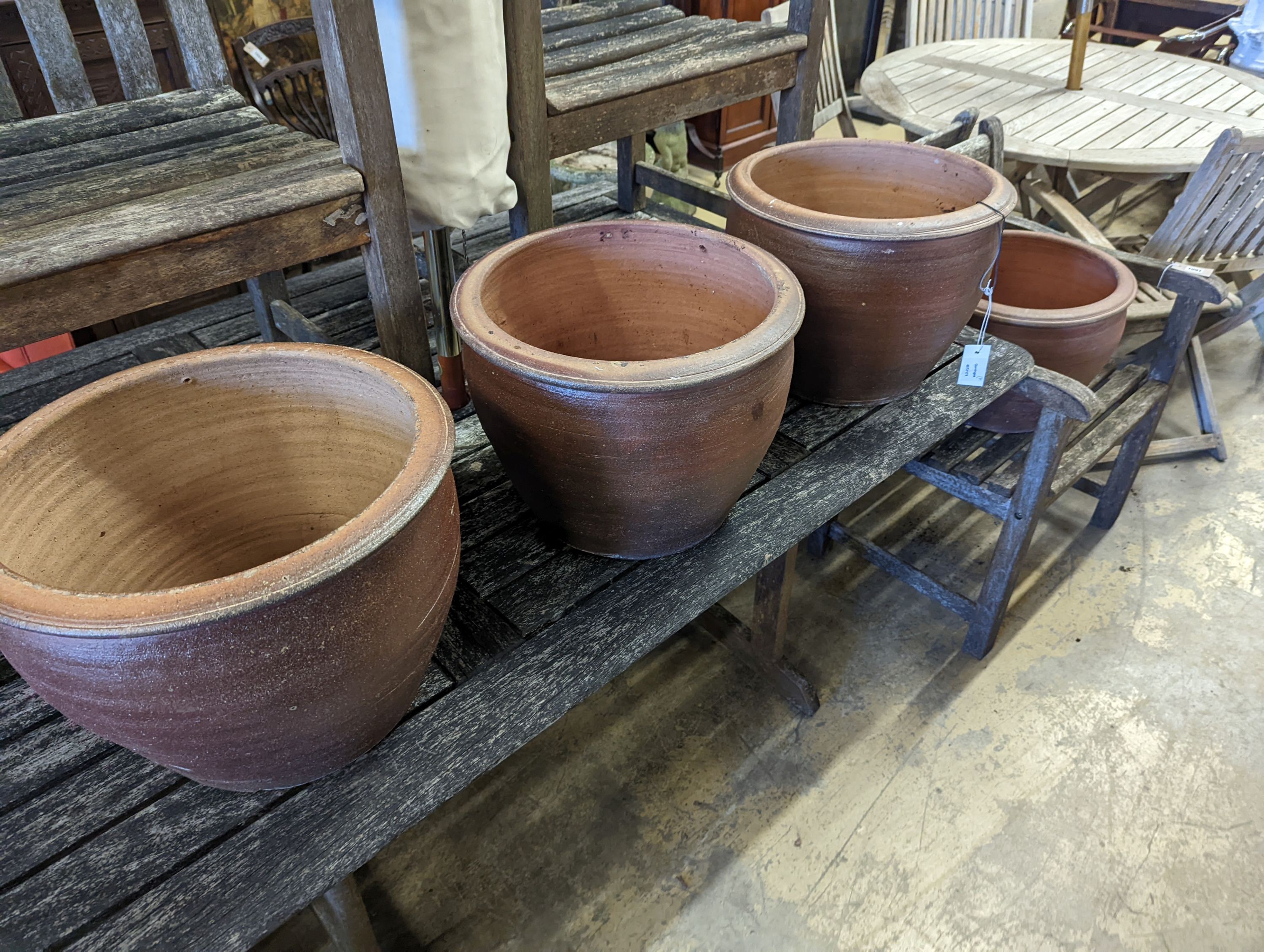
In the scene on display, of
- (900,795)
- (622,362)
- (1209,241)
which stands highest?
(622,362)

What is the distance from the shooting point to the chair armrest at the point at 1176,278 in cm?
192

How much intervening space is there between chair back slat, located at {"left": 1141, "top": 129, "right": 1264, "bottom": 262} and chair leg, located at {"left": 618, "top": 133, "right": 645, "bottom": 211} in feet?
4.40

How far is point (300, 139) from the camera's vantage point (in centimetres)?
131

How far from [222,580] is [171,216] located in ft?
1.80

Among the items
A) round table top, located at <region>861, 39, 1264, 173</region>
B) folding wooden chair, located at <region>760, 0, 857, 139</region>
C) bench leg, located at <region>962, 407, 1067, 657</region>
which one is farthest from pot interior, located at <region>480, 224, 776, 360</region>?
folding wooden chair, located at <region>760, 0, 857, 139</region>

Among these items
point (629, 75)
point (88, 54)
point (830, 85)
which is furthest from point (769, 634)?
point (88, 54)

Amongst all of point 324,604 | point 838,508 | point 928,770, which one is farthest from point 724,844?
point 324,604

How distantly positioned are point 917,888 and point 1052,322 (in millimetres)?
1207

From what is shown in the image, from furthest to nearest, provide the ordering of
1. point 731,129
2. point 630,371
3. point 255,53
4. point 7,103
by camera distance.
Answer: point 731,129 < point 255,53 < point 7,103 < point 630,371

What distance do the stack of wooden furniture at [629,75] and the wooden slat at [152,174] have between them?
1.07ft

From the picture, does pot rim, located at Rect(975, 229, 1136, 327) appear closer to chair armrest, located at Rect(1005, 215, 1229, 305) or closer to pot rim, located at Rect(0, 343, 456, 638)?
chair armrest, located at Rect(1005, 215, 1229, 305)

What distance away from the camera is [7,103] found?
1.48m

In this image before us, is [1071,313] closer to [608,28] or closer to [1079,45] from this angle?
[608,28]

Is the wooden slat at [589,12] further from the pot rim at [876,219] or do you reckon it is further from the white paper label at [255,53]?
the white paper label at [255,53]
